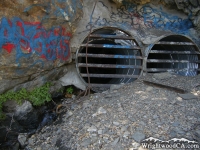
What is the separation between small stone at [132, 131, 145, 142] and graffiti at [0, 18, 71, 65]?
211 cm

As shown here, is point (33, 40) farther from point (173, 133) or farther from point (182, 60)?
point (182, 60)

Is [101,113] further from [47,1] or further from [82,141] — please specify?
[47,1]

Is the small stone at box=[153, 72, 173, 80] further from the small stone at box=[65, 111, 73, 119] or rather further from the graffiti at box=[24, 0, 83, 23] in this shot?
the graffiti at box=[24, 0, 83, 23]

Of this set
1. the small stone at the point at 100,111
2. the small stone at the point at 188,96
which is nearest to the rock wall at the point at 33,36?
the small stone at the point at 100,111

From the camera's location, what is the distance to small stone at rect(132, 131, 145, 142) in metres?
2.34

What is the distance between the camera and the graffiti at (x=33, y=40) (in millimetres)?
2969

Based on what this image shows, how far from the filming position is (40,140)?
2969 mm

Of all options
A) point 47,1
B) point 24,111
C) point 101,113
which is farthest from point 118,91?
→ point 47,1

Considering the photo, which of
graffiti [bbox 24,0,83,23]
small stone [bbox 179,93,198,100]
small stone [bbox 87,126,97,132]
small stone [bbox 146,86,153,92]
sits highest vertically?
graffiti [bbox 24,0,83,23]

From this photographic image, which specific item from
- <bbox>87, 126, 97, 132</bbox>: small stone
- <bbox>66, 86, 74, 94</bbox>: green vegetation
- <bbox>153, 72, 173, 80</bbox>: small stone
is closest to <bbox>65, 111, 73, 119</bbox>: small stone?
<bbox>87, 126, 97, 132</bbox>: small stone

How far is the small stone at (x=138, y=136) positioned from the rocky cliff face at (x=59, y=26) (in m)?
2.08

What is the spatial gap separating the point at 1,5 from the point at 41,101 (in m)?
1.74

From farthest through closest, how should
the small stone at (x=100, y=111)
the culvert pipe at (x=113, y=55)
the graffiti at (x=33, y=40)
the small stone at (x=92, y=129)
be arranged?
the culvert pipe at (x=113, y=55), the small stone at (x=100, y=111), the graffiti at (x=33, y=40), the small stone at (x=92, y=129)

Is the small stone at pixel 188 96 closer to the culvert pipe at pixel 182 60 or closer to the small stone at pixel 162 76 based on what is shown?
the small stone at pixel 162 76
